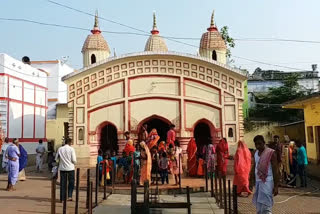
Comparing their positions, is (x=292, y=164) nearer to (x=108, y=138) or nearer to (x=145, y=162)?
(x=145, y=162)

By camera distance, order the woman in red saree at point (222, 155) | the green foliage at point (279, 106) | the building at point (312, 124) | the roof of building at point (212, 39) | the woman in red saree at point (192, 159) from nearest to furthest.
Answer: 1. the woman in red saree at point (222, 155)
2. the woman in red saree at point (192, 159)
3. the building at point (312, 124)
4. the roof of building at point (212, 39)
5. the green foliage at point (279, 106)

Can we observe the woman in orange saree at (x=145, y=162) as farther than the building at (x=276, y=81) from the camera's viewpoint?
No

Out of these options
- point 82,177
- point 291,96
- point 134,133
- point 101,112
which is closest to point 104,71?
point 101,112

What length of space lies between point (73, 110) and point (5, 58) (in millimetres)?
4725

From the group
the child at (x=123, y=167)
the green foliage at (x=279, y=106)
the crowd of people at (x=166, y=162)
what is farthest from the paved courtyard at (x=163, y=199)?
the green foliage at (x=279, y=106)

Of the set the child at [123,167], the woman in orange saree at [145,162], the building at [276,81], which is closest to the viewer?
the woman in orange saree at [145,162]

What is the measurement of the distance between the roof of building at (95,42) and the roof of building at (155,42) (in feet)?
8.53

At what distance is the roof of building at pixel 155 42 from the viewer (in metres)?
22.5

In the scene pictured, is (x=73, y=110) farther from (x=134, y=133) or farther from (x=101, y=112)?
(x=134, y=133)

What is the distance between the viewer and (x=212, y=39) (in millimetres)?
20906

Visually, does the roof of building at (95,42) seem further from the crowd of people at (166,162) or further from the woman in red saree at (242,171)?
the woman in red saree at (242,171)

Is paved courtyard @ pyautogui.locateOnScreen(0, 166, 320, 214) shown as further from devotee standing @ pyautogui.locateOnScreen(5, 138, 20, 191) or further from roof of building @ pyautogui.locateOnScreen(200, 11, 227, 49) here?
roof of building @ pyautogui.locateOnScreen(200, 11, 227, 49)

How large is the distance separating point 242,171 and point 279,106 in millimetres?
24896

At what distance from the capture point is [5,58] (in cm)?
1875
